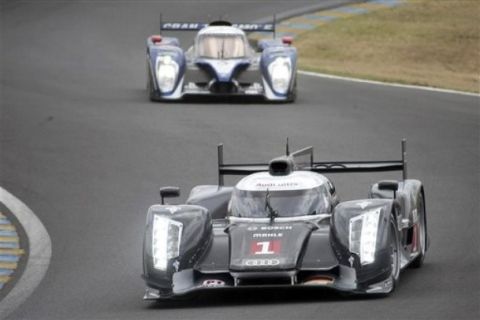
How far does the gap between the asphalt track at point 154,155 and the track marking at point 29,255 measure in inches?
5.4

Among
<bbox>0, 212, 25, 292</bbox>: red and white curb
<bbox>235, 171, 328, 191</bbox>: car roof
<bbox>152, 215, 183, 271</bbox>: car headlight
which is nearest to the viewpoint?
<bbox>152, 215, 183, 271</bbox>: car headlight

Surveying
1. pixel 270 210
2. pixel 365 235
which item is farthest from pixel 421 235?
pixel 365 235

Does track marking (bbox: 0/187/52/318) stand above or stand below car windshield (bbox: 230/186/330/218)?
below

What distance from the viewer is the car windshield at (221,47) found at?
27547 mm

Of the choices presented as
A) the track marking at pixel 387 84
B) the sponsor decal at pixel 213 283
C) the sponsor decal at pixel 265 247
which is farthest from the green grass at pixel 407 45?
the sponsor decal at pixel 213 283

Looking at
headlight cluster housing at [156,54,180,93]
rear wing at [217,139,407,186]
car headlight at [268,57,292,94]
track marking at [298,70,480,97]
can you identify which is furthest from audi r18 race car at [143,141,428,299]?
track marking at [298,70,480,97]

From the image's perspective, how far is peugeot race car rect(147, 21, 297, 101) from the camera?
27.2 meters

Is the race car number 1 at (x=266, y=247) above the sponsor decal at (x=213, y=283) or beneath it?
above

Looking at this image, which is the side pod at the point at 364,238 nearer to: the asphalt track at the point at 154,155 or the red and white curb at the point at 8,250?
the asphalt track at the point at 154,155

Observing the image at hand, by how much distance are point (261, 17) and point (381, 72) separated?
23.0 ft

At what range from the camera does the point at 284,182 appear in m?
14.2

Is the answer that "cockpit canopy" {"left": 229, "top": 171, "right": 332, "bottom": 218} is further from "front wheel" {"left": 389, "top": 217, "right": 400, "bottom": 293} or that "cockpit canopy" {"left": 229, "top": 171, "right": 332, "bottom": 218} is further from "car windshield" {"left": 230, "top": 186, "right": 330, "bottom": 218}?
"front wheel" {"left": 389, "top": 217, "right": 400, "bottom": 293}

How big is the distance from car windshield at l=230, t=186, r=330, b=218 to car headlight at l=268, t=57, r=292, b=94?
13.0 metres

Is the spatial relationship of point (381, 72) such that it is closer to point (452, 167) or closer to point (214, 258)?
point (452, 167)
